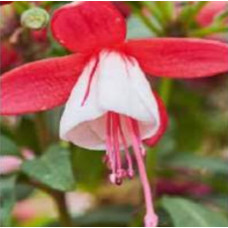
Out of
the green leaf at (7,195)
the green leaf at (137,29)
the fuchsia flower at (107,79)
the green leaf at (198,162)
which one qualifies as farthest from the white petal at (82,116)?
the green leaf at (198,162)

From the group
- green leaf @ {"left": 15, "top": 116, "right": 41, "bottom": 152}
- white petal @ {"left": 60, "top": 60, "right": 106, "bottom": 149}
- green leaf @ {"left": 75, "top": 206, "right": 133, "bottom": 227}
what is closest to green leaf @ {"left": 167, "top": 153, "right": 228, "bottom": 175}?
green leaf @ {"left": 75, "top": 206, "right": 133, "bottom": 227}

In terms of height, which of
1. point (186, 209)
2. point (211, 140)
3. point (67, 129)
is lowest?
point (211, 140)

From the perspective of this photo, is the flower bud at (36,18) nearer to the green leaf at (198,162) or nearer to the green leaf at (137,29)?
the green leaf at (137,29)

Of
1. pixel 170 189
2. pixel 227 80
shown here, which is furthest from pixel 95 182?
pixel 227 80

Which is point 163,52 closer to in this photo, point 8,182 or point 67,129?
point 67,129

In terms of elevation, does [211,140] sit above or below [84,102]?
below

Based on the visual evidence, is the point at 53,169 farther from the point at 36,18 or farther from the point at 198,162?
the point at 198,162
